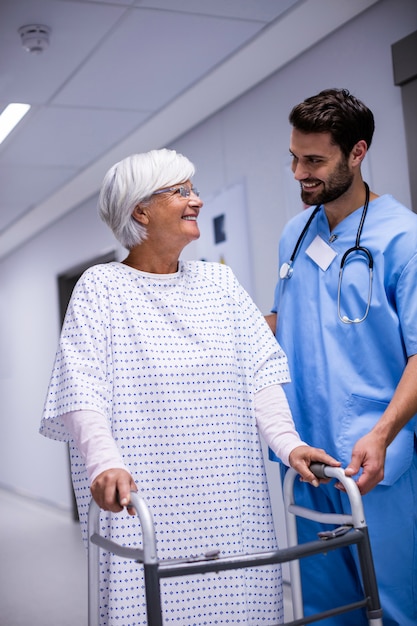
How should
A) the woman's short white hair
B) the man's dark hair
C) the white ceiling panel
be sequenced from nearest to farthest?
the woman's short white hair < the man's dark hair < the white ceiling panel

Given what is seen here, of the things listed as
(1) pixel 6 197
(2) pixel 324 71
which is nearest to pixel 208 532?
(2) pixel 324 71

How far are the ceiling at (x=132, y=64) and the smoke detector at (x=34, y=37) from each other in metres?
0.03

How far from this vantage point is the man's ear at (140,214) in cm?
179

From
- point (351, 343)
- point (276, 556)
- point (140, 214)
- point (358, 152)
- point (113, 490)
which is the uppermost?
point (358, 152)

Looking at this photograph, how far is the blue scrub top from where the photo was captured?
178 cm

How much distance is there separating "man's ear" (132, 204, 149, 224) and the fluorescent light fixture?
2295mm

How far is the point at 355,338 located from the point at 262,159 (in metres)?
2.11

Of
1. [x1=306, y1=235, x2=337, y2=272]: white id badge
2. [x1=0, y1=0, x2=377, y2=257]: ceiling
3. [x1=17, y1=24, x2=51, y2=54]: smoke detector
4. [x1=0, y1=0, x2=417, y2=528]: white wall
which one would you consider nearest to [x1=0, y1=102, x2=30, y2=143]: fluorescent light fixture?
[x1=0, y1=0, x2=377, y2=257]: ceiling

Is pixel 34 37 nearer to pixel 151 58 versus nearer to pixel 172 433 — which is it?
pixel 151 58

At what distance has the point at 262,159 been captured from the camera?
148 inches

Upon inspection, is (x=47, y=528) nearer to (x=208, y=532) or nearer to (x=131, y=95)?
(x=131, y=95)

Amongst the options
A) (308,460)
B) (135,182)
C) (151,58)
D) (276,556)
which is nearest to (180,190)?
(135,182)

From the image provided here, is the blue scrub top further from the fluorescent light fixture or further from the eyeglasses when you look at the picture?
the fluorescent light fixture

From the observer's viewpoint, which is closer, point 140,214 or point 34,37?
point 140,214
